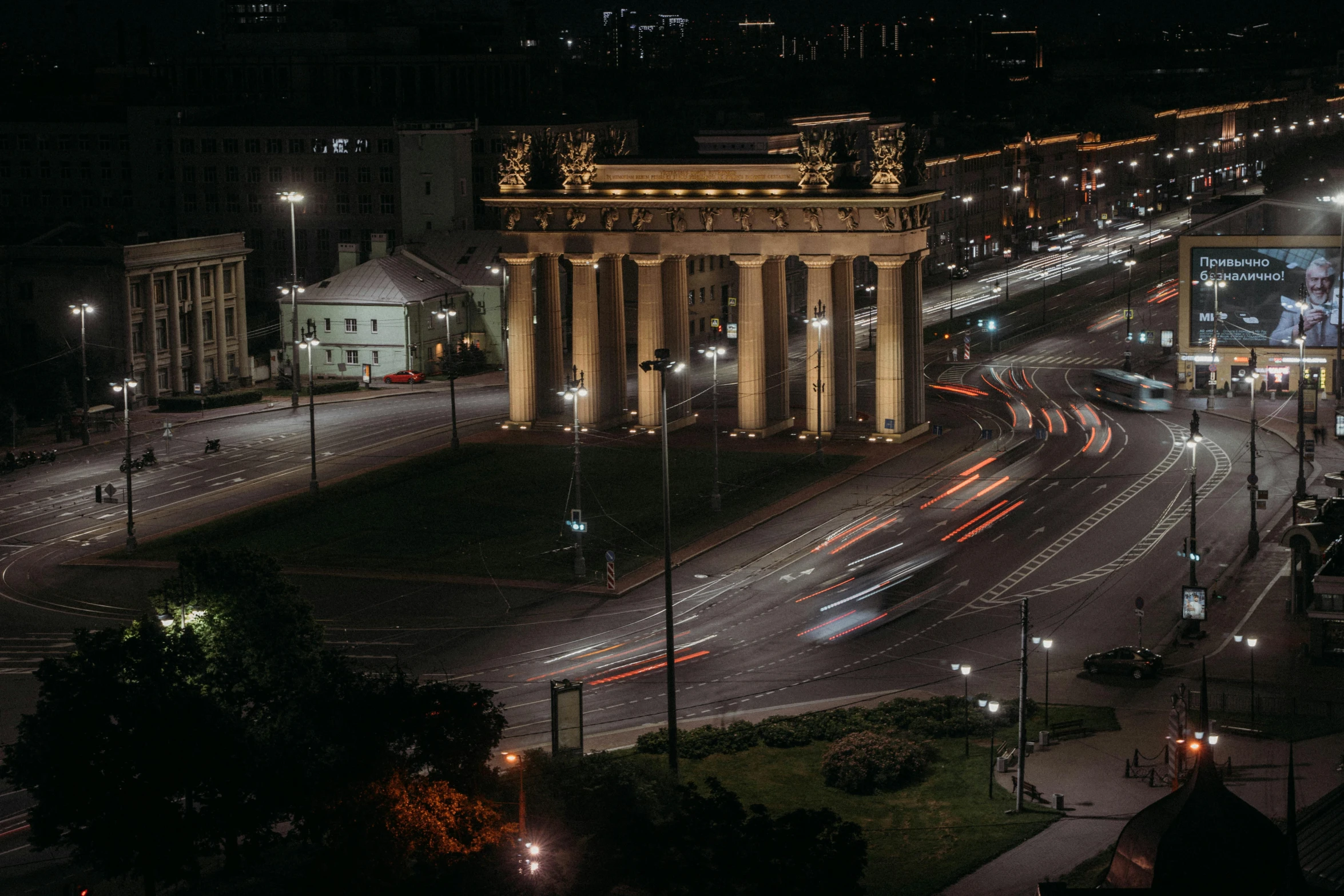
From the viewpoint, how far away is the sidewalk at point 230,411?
122875 millimetres

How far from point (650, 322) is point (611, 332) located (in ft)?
10.0

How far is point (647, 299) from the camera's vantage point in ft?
379

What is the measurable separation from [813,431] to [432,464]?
74.6 feet

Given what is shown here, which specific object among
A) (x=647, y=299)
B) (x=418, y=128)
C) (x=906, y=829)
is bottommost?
(x=906, y=829)

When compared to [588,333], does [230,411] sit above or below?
below

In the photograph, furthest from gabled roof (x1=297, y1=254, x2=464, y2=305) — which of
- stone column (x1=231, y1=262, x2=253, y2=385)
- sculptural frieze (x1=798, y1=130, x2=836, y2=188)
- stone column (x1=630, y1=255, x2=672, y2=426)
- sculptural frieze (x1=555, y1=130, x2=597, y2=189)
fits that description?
sculptural frieze (x1=798, y1=130, x2=836, y2=188)

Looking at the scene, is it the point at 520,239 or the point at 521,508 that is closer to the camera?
the point at 521,508

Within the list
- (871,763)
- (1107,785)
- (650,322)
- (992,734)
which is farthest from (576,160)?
(1107,785)

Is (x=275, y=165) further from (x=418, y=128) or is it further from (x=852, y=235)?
(x=852, y=235)

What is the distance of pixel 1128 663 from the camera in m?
67.7

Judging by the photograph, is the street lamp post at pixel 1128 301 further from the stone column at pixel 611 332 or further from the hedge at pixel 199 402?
the hedge at pixel 199 402

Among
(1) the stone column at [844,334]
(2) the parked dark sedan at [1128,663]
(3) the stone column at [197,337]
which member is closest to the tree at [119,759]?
(2) the parked dark sedan at [1128,663]

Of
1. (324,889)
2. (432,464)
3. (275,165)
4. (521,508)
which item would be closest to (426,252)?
(275,165)

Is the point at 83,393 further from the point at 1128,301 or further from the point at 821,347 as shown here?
Answer: the point at 1128,301
